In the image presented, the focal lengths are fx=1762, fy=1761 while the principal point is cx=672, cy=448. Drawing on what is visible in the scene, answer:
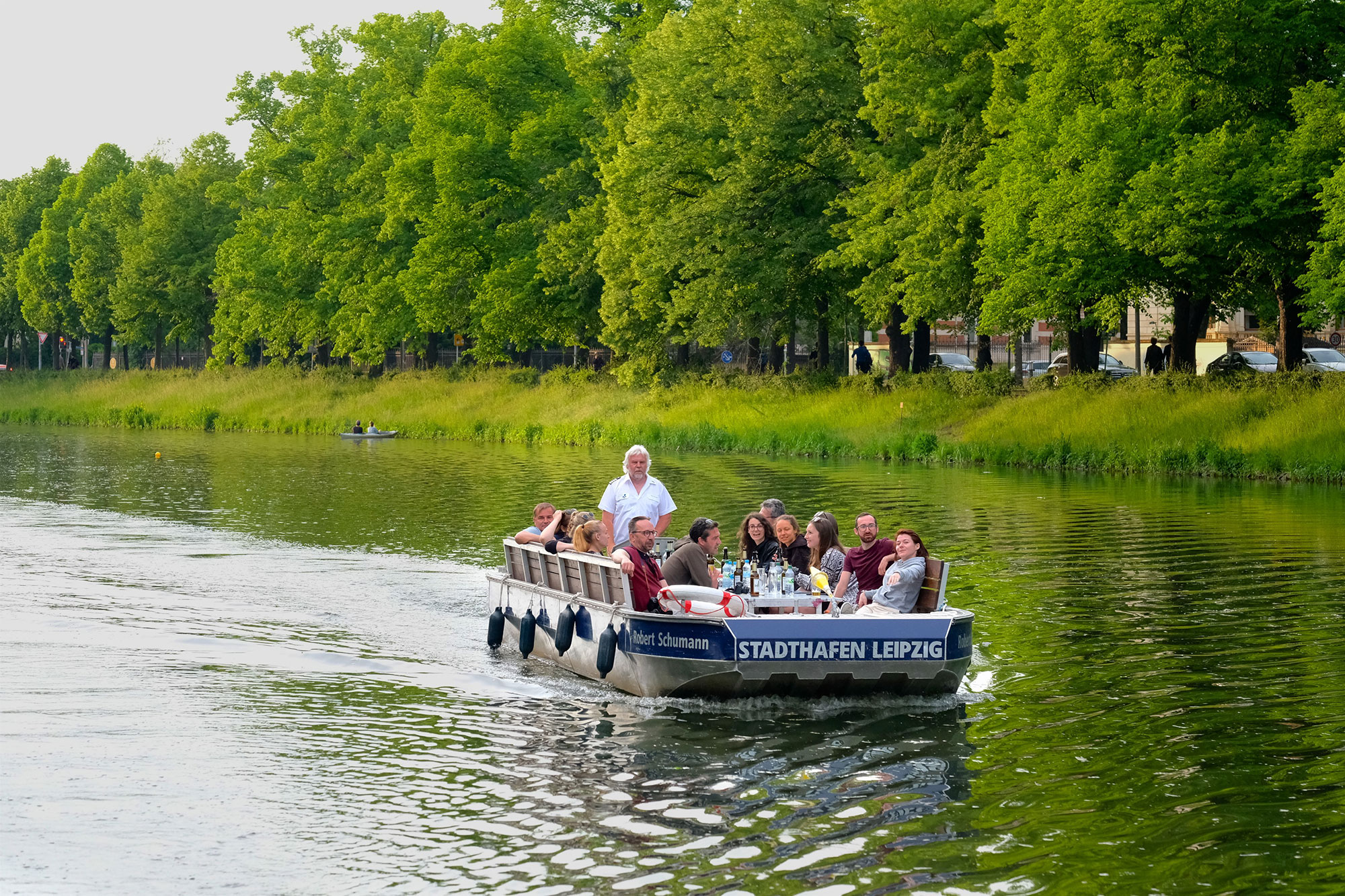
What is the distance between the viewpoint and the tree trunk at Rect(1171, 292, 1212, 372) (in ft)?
152

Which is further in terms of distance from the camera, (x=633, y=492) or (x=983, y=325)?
(x=983, y=325)

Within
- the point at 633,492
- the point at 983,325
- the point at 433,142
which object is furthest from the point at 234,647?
the point at 433,142

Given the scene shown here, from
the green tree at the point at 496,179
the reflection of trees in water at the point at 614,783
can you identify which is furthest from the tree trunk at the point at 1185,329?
the reflection of trees in water at the point at 614,783

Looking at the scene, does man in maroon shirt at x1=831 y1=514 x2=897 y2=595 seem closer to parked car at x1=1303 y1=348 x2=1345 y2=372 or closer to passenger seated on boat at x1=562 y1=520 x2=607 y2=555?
passenger seated on boat at x1=562 y1=520 x2=607 y2=555

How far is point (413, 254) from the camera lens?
76750 mm

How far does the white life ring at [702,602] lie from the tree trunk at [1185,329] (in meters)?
33.0

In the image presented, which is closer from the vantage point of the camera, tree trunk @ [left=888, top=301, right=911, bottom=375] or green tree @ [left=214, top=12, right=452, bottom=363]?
tree trunk @ [left=888, top=301, right=911, bottom=375]

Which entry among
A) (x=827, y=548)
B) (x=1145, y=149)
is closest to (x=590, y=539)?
(x=827, y=548)

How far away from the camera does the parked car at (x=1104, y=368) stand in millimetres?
51594

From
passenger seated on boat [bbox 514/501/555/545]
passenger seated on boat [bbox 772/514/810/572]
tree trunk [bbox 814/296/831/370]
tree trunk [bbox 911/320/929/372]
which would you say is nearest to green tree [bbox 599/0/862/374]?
tree trunk [bbox 814/296/831/370]

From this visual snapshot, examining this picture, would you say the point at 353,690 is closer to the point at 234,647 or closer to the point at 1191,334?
the point at 234,647

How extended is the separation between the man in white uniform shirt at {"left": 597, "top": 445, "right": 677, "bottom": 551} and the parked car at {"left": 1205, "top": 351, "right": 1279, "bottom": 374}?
91.8ft

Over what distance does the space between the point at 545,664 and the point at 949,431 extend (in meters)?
32.6

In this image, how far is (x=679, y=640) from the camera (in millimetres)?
15062
